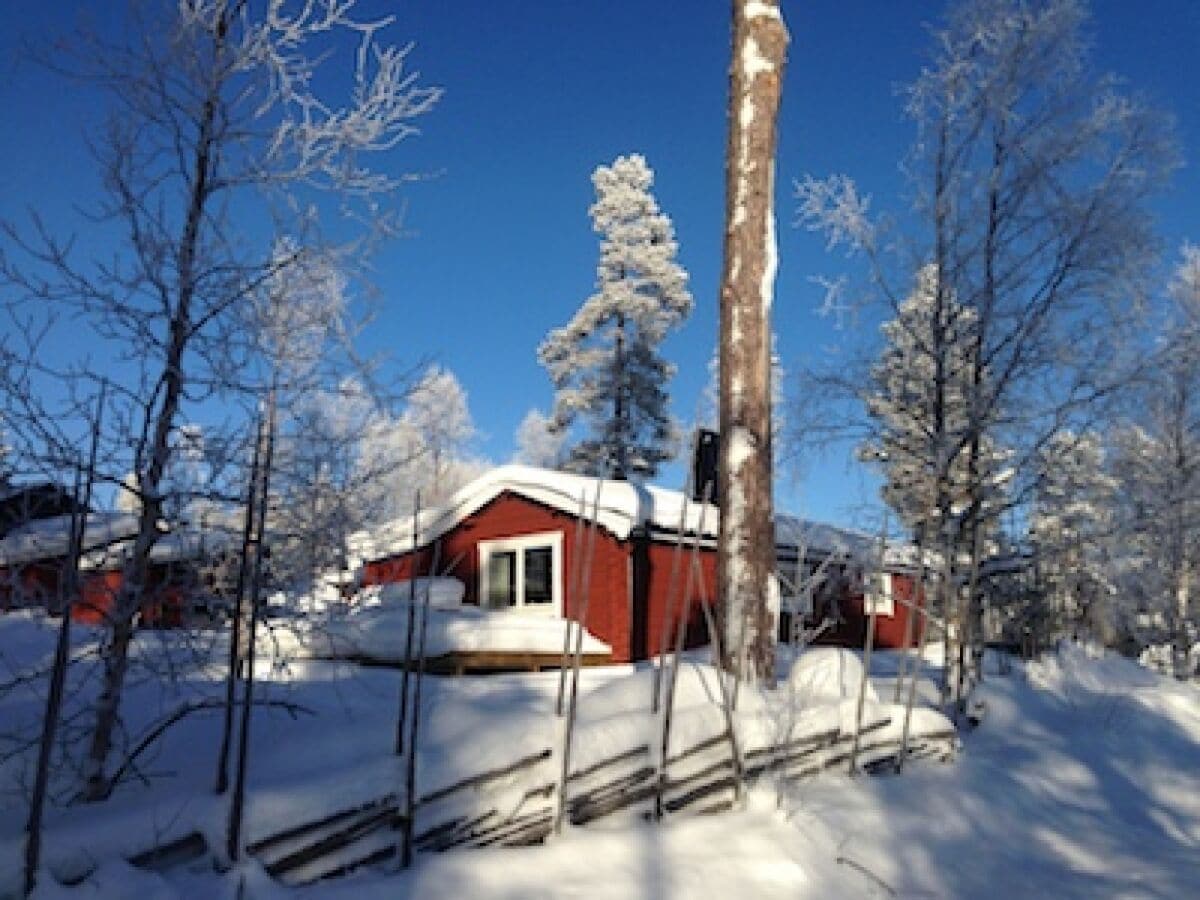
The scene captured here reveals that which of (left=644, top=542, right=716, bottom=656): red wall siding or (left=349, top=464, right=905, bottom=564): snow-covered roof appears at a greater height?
(left=349, top=464, right=905, bottom=564): snow-covered roof

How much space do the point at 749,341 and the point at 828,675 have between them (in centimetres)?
242

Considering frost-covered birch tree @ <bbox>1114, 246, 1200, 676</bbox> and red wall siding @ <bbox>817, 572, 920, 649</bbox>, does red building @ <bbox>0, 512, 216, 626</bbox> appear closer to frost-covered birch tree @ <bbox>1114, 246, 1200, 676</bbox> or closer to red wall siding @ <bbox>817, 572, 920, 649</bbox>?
red wall siding @ <bbox>817, 572, 920, 649</bbox>

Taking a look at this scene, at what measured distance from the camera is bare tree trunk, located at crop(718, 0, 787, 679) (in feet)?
21.0

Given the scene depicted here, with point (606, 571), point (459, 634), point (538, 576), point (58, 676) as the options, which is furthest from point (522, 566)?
point (58, 676)

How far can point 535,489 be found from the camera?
14375 millimetres

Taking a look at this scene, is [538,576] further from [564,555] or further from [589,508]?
[589,508]

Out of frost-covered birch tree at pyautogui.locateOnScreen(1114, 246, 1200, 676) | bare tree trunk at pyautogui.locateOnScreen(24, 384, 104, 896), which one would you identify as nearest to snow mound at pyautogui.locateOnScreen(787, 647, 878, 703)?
bare tree trunk at pyautogui.locateOnScreen(24, 384, 104, 896)

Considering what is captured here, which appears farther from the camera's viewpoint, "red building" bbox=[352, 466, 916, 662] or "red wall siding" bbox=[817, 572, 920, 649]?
"red wall siding" bbox=[817, 572, 920, 649]

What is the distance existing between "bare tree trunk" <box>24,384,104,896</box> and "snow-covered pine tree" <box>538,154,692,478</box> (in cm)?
2157

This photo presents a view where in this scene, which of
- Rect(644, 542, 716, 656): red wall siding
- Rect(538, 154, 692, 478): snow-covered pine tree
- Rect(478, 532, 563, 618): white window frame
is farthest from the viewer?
Rect(538, 154, 692, 478): snow-covered pine tree

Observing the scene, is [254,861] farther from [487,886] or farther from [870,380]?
[870,380]

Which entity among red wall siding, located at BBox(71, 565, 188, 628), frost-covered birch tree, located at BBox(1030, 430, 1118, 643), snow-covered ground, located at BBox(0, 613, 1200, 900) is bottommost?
snow-covered ground, located at BBox(0, 613, 1200, 900)

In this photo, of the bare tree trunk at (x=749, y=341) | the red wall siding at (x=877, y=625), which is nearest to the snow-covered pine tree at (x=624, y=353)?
the red wall siding at (x=877, y=625)

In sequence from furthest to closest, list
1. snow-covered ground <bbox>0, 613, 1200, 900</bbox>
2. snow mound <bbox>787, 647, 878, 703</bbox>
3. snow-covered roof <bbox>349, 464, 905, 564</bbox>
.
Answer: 1. snow-covered roof <bbox>349, 464, 905, 564</bbox>
2. snow mound <bbox>787, 647, 878, 703</bbox>
3. snow-covered ground <bbox>0, 613, 1200, 900</bbox>
